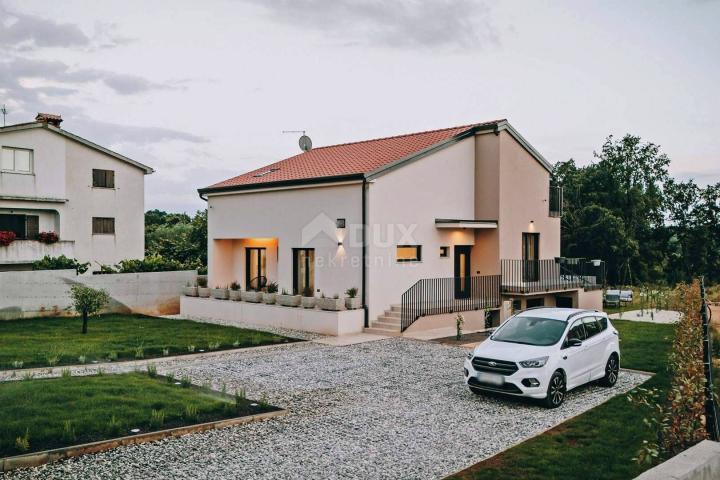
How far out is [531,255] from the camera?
77.4ft

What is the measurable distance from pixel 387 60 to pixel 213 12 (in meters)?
7.08

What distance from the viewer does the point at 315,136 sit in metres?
27.6

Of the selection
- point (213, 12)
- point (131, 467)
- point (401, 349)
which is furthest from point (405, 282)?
point (131, 467)

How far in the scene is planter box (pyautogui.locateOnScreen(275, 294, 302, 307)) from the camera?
18506 millimetres

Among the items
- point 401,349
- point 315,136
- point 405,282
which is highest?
point 315,136

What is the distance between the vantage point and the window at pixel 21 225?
26797 mm

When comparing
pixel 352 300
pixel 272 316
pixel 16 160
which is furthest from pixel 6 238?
pixel 352 300

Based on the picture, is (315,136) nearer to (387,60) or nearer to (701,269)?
(387,60)

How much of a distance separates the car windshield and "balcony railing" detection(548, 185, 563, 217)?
14.9 meters

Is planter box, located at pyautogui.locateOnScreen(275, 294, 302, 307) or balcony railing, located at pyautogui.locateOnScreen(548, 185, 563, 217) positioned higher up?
balcony railing, located at pyautogui.locateOnScreen(548, 185, 563, 217)

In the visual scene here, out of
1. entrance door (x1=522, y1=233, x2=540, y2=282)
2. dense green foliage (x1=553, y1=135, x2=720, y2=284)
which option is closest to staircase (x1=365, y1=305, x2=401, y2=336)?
entrance door (x1=522, y1=233, x2=540, y2=282)

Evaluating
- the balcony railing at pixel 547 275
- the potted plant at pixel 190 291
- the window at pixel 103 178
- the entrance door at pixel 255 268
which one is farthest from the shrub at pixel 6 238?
the balcony railing at pixel 547 275

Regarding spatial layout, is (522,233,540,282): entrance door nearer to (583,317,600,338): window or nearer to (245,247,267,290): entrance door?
(245,247,267,290): entrance door

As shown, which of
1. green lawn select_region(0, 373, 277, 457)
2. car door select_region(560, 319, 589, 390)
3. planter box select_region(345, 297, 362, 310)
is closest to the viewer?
green lawn select_region(0, 373, 277, 457)
